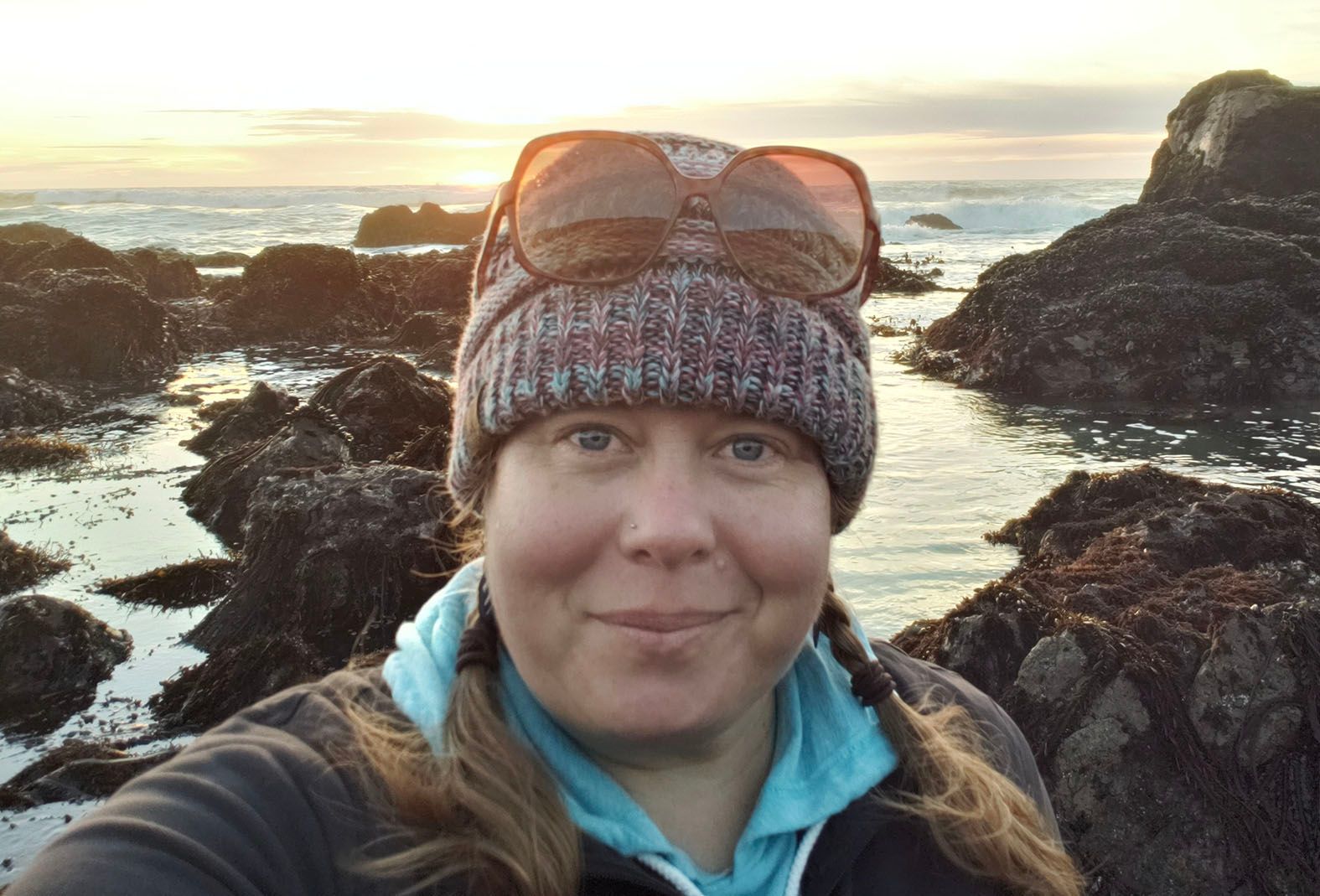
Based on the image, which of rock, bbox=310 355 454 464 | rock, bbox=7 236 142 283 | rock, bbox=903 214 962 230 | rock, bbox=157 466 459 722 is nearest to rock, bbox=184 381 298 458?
rock, bbox=310 355 454 464

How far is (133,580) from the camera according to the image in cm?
625

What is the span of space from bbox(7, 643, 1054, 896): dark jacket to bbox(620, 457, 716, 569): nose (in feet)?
1.58

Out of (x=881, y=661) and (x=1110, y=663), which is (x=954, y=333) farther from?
(x=881, y=661)

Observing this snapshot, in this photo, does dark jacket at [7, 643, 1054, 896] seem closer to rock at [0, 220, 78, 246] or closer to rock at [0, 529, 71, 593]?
rock at [0, 529, 71, 593]

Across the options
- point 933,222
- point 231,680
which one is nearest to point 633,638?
point 231,680

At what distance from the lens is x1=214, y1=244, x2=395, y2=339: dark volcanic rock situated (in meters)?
18.7

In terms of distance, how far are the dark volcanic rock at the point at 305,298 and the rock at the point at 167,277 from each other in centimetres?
422

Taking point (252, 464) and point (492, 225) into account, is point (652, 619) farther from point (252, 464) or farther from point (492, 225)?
point (252, 464)

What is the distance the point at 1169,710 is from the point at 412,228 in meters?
43.6

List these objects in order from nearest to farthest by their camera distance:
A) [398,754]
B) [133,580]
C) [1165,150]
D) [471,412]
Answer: [398,754]
[471,412]
[133,580]
[1165,150]

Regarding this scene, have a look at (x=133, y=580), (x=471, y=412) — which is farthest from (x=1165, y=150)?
(x=471, y=412)

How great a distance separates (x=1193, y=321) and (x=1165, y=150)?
30.8 feet

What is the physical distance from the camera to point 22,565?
249 inches

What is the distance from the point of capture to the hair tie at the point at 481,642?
178 centimetres
